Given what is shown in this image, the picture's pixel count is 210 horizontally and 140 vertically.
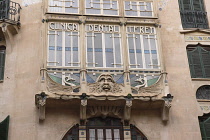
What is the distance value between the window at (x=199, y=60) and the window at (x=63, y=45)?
18.1 feet

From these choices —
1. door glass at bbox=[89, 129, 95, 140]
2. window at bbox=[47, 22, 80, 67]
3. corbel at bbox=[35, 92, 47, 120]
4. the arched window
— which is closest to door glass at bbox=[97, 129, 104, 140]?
door glass at bbox=[89, 129, 95, 140]

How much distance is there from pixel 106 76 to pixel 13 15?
5.84 metres

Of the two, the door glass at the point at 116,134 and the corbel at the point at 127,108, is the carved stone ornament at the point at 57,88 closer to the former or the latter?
the corbel at the point at 127,108

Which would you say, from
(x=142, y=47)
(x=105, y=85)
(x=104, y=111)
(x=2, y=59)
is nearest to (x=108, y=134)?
(x=104, y=111)

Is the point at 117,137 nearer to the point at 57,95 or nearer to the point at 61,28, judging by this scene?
the point at 57,95

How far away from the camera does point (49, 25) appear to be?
17.7 meters

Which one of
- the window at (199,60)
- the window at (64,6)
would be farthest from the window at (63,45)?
the window at (199,60)

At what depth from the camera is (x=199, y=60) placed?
18.7 m

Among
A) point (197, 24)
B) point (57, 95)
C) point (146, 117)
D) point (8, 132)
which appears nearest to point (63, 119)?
point (57, 95)

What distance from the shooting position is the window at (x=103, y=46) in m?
17.1

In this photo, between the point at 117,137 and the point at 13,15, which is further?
the point at 13,15

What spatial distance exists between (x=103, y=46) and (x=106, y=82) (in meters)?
1.96

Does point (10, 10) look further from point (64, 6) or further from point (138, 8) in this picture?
point (138, 8)

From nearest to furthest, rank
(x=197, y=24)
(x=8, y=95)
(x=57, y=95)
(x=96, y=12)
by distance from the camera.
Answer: (x=57, y=95), (x=8, y=95), (x=96, y=12), (x=197, y=24)
